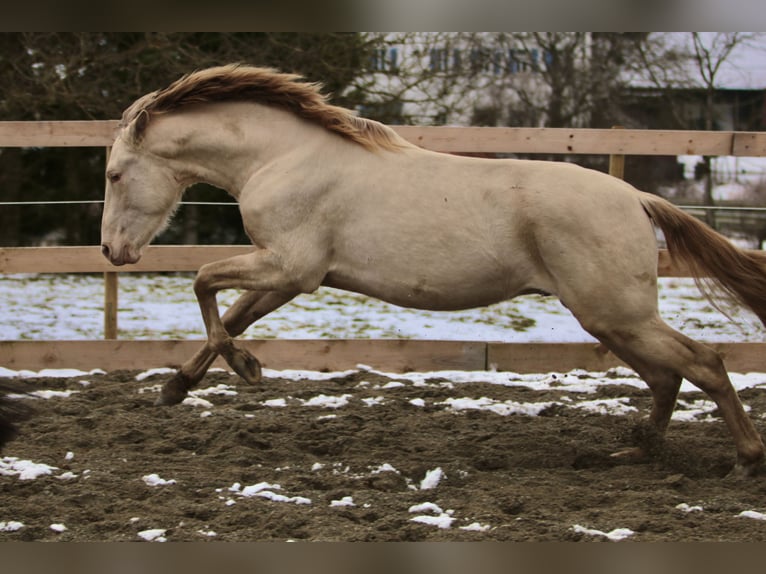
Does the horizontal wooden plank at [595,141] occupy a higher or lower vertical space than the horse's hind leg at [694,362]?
higher

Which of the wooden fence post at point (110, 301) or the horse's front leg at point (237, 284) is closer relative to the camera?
the horse's front leg at point (237, 284)

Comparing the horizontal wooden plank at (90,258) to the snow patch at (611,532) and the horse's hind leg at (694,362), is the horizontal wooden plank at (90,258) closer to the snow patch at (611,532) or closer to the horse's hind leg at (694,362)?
the horse's hind leg at (694,362)

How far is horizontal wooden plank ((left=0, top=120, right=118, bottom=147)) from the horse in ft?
4.49

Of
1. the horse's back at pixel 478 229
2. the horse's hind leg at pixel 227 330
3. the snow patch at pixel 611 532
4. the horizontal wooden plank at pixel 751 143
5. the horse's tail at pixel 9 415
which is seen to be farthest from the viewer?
the horizontal wooden plank at pixel 751 143

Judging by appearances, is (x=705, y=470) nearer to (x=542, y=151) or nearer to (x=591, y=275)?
(x=591, y=275)

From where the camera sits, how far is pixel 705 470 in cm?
442

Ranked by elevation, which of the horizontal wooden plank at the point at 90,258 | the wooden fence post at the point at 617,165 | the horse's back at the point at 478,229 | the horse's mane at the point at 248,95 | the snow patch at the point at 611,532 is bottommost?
the snow patch at the point at 611,532

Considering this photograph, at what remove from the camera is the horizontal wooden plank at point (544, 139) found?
20.2 ft

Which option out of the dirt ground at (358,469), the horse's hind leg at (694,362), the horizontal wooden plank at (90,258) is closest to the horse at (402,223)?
the horse's hind leg at (694,362)

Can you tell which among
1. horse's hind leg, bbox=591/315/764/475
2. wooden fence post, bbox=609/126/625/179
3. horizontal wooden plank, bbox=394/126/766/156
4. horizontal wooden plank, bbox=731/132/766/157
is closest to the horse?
horse's hind leg, bbox=591/315/764/475

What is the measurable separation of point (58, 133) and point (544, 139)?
327 cm

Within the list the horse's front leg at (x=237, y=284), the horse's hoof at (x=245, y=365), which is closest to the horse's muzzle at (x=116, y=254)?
the horse's front leg at (x=237, y=284)

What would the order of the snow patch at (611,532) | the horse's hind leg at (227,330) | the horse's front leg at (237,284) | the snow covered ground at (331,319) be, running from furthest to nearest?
the snow covered ground at (331,319) < the horse's hind leg at (227,330) < the horse's front leg at (237,284) < the snow patch at (611,532)

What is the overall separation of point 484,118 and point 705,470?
26.2 ft
